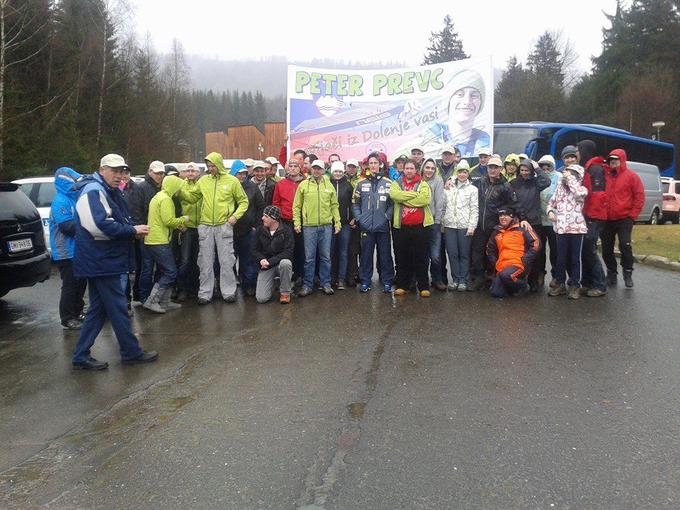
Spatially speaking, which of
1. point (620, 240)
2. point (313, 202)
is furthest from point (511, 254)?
point (313, 202)

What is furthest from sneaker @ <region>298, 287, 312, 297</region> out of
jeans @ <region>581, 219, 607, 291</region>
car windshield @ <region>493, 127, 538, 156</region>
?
car windshield @ <region>493, 127, 538, 156</region>

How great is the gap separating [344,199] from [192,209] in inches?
87.2

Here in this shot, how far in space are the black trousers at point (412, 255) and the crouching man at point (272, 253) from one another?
153 centimetres

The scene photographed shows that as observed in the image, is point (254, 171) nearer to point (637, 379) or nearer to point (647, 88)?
point (637, 379)

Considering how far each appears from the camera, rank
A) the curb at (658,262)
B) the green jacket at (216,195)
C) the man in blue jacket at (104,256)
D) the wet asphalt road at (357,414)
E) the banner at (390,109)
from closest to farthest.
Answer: the wet asphalt road at (357,414) → the man in blue jacket at (104,256) → the green jacket at (216,195) → the curb at (658,262) → the banner at (390,109)

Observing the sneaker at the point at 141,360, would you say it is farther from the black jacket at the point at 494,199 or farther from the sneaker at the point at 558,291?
the sneaker at the point at 558,291

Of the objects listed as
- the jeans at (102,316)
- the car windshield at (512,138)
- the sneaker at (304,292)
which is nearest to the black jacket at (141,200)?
the sneaker at (304,292)

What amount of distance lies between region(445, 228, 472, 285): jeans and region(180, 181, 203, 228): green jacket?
3.56 m

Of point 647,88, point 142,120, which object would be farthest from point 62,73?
point 647,88

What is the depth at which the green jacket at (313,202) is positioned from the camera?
825 centimetres

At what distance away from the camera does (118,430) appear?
4.11 m

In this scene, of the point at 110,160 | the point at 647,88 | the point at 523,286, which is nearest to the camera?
the point at 110,160

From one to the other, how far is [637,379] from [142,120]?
34.7 m

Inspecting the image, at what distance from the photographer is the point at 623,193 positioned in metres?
7.96
